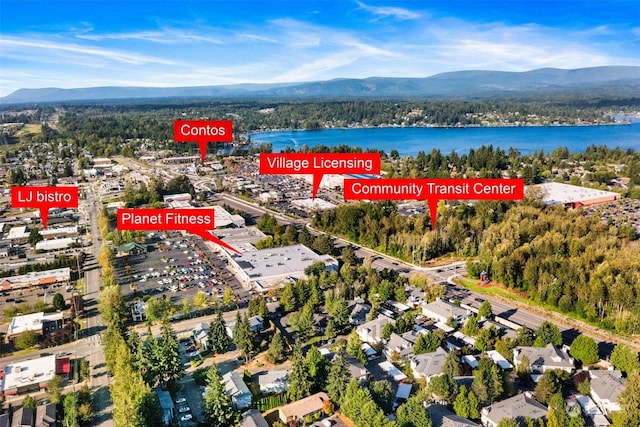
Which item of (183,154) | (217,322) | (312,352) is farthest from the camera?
(183,154)

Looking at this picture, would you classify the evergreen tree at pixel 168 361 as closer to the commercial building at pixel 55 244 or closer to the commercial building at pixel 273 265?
the commercial building at pixel 273 265

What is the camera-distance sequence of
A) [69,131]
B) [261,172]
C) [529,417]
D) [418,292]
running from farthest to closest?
[69,131] < [261,172] < [418,292] < [529,417]

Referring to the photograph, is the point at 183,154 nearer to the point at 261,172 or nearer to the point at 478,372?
the point at 261,172

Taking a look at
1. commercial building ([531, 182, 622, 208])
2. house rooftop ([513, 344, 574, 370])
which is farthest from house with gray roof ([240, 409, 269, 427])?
commercial building ([531, 182, 622, 208])

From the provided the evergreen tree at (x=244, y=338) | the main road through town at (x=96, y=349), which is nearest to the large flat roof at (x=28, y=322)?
the main road through town at (x=96, y=349)

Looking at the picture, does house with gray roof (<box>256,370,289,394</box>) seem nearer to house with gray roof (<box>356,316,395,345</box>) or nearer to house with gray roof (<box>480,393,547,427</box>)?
house with gray roof (<box>356,316,395,345</box>)

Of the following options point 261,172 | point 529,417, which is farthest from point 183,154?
point 529,417

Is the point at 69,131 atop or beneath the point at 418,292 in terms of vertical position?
atop
